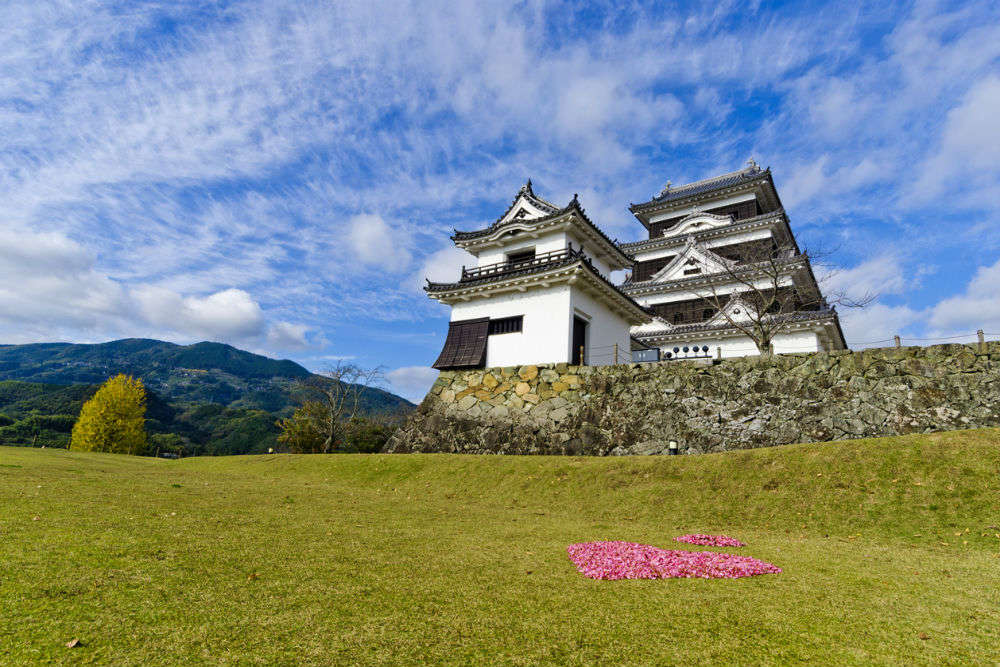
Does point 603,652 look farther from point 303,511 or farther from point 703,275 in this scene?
point 703,275

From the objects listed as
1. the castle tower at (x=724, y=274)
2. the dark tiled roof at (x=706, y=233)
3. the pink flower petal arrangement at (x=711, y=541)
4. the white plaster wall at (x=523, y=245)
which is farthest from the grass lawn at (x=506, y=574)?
the dark tiled roof at (x=706, y=233)

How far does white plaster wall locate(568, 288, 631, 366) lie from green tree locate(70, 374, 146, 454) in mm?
38295

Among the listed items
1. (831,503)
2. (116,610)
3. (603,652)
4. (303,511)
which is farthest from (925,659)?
(303,511)

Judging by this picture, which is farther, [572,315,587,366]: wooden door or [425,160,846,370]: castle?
[425,160,846,370]: castle

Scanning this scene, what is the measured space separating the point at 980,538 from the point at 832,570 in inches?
→ 173

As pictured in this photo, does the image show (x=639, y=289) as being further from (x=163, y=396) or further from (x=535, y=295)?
(x=163, y=396)

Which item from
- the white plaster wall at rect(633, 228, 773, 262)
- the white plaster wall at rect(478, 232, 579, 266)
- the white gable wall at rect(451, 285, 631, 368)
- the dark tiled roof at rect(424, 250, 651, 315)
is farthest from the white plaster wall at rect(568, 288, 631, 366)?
the white plaster wall at rect(633, 228, 773, 262)

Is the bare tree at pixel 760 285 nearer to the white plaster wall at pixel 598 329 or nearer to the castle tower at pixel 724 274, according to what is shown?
the castle tower at pixel 724 274

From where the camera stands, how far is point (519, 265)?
2319cm

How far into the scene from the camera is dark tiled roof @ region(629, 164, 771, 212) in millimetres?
33625

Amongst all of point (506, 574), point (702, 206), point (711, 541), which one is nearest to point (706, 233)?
point (702, 206)

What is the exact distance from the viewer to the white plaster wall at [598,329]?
859 inches

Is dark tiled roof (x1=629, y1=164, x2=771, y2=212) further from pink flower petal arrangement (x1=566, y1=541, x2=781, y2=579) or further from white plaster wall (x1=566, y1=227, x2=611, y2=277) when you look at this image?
pink flower petal arrangement (x1=566, y1=541, x2=781, y2=579)

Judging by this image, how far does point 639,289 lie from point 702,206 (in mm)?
9044
